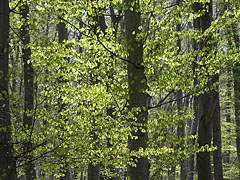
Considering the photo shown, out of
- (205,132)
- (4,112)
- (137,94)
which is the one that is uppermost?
(137,94)

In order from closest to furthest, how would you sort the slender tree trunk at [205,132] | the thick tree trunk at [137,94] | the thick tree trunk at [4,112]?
the thick tree trunk at [4,112], the thick tree trunk at [137,94], the slender tree trunk at [205,132]

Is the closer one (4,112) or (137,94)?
(4,112)

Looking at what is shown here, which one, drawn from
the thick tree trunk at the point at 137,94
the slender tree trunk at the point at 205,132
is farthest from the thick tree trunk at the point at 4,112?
the slender tree trunk at the point at 205,132

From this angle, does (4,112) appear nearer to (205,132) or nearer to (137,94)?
(137,94)

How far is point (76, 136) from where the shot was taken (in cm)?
521

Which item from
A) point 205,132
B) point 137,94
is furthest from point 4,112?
point 205,132

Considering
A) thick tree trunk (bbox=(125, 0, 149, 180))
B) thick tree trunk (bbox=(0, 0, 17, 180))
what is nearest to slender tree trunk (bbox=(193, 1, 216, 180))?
thick tree trunk (bbox=(125, 0, 149, 180))

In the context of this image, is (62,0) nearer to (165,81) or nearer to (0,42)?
(0,42)

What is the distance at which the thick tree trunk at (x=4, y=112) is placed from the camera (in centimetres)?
364

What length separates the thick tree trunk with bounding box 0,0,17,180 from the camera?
11.9 ft

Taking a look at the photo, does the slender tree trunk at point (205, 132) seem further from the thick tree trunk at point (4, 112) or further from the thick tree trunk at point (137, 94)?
the thick tree trunk at point (4, 112)

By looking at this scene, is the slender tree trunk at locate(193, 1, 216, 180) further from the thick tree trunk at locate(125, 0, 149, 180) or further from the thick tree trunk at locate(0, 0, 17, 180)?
the thick tree trunk at locate(0, 0, 17, 180)

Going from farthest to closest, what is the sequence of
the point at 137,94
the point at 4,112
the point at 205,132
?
the point at 205,132, the point at 137,94, the point at 4,112

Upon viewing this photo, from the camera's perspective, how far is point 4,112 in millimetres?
3770
